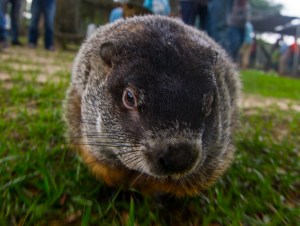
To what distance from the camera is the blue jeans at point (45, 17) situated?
9.98 m

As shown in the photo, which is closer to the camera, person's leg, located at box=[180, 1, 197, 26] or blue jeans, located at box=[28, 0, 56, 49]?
person's leg, located at box=[180, 1, 197, 26]

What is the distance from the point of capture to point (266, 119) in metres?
4.50

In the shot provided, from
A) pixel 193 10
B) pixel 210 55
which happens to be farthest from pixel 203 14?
pixel 210 55

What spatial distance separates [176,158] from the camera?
1.63m

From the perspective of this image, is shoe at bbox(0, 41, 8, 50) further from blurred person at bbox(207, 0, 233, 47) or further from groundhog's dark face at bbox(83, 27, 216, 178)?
groundhog's dark face at bbox(83, 27, 216, 178)

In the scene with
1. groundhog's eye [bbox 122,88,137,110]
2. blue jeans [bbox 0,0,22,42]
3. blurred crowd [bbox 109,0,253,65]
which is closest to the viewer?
groundhog's eye [bbox 122,88,137,110]

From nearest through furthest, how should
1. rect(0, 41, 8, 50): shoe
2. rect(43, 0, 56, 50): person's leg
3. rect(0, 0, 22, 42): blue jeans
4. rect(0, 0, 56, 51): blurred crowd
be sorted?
1. rect(0, 0, 22, 42): blue jeans
2. rect(0, 41, 8, 50): shoe
3. rect(0, 0, 56, 51): blurred crowd
4. rect(43, 0, 56, 50): person's leg

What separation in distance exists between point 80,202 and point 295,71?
23.2 meters

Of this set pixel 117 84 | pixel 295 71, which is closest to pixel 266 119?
pixel 117 84

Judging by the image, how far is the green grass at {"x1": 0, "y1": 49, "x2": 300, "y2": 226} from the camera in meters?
1.88

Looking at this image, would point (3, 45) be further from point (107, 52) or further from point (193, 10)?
point (107, 52)

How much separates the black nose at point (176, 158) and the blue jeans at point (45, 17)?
364 inches

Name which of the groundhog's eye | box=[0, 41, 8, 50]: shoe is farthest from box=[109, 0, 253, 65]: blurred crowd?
the groundhog's eye

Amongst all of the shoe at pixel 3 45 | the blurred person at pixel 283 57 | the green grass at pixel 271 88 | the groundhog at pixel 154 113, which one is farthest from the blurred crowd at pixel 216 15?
the blurred person at pixel 283 57
